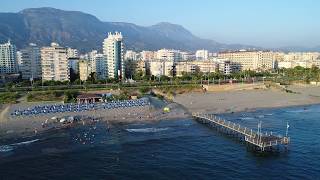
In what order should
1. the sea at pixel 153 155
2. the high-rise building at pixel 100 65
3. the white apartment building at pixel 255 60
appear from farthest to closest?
the white apartment building at pixel 255 60 < the high-rise building at pixel 100 65 < the sea at pixel 153 155

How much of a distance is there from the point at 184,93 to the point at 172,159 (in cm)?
5102

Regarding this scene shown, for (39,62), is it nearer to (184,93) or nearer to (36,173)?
(184,93)

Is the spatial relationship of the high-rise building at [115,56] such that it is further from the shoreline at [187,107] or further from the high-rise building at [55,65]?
the shoreline at [187,107]

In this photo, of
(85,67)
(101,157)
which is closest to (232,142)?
(101,157)

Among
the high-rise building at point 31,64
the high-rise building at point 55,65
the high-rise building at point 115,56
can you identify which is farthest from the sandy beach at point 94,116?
the high-rise building at point 31,64

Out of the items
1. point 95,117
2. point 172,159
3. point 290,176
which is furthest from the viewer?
point 95,117

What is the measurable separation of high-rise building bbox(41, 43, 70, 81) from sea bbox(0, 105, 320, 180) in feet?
179

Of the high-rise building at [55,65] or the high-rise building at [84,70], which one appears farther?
the high-rise building at [84,70]

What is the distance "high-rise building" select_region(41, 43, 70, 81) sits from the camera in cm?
10531

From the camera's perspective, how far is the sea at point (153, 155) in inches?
1375

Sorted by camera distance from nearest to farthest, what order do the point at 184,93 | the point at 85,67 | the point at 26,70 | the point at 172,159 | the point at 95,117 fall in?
the point at 172,159
the point at 95,117
the point at 184,93
the point at 85,67
the point at 26,70

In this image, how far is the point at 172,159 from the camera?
3894cm

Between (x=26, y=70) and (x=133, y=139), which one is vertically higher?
(x=26, y=70)

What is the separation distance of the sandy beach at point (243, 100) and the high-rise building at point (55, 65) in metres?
37.1
